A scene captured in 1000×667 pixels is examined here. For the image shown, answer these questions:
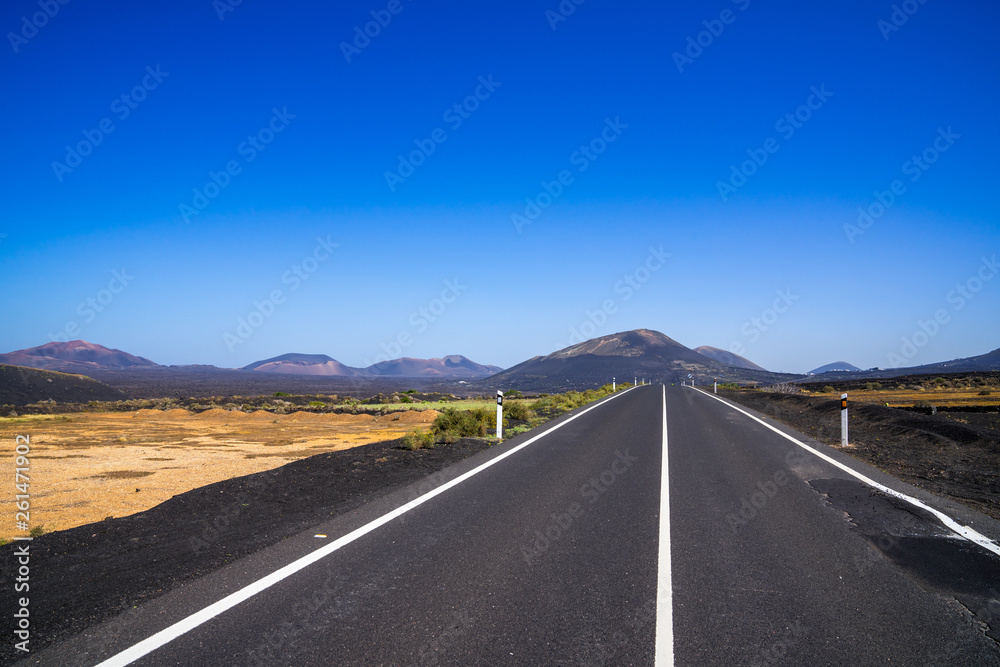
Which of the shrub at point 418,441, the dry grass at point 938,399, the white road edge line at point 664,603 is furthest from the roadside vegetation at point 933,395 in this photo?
the white road edge line at point 664,603

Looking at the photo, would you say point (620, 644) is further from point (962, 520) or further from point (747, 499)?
point (962, 520)

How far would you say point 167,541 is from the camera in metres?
5.88

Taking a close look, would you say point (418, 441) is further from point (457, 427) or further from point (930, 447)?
point (930, 447)

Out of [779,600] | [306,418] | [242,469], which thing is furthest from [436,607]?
[306,418]

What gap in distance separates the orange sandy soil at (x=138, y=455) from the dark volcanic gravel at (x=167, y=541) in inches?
45.0

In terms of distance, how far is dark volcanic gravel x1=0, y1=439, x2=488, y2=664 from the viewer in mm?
4215

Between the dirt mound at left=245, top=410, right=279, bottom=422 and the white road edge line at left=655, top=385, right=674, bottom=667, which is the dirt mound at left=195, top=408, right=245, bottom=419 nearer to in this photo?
the dirt mound at left=245, top=410, right=279, bottom=422

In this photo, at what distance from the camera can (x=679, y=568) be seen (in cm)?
507

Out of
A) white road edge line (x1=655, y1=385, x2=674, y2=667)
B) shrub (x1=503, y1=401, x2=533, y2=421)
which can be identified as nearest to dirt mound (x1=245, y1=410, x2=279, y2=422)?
shrub (x1=503, y1=401, x2=533, y2=421)

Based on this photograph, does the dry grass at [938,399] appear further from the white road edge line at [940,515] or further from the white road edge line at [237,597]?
the white road edge line at [237,597]

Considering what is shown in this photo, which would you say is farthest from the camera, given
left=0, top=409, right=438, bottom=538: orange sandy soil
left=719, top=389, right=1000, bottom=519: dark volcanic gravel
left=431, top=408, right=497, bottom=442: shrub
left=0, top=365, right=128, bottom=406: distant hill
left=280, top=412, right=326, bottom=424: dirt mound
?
left=0, top=365, right=128, bottom=406: distant hill

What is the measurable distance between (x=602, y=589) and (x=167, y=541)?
14.9 ft

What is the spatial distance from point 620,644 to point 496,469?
647 cm

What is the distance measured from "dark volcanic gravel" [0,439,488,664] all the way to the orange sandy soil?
3.75ft
